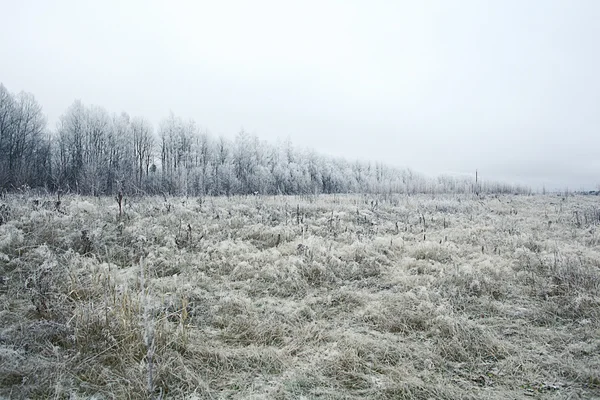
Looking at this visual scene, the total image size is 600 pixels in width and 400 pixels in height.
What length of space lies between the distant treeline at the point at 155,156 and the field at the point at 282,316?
65.2 feet

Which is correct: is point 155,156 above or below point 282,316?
above

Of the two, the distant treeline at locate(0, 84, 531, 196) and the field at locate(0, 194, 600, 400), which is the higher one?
the distant treeline at locate(0, 84, 531, 196)

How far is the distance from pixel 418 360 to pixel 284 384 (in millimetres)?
1488

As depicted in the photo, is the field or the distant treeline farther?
the distant treeline

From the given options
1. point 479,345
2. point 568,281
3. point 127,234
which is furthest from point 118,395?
point 568,281

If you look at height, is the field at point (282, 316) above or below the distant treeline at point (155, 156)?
below

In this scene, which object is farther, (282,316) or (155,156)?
(155,156)

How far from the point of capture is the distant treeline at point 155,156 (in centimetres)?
3048

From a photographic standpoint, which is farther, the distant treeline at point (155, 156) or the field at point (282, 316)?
the distant treeline at point (155, 156)

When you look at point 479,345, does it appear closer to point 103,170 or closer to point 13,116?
point 103,170

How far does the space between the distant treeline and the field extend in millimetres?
19877

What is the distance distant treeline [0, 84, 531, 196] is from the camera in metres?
30.5

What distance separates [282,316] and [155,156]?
148 feet

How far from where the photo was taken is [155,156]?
43.9 m
